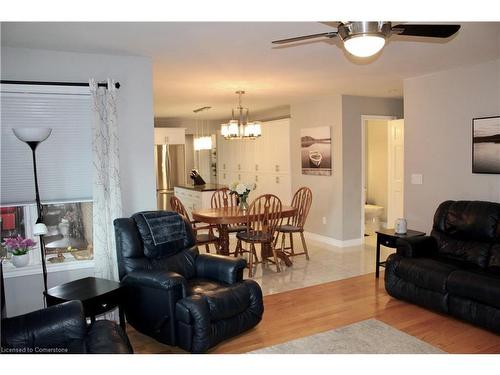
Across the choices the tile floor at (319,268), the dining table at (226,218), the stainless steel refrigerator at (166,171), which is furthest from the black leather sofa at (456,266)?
the stainless steel refrigerator at (166,171)

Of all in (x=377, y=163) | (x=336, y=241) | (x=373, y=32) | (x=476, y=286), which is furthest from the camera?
(x=377, y=163)

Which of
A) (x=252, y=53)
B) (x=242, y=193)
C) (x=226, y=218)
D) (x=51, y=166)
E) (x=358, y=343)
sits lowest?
(x=358, y=343)

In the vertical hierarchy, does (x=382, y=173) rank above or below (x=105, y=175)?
below

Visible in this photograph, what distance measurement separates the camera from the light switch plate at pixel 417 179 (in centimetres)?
505

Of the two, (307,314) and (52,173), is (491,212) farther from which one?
(52,173)

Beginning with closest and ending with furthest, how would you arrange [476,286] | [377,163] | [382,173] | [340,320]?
[476,286], [340,320], [382,173], [377,163]

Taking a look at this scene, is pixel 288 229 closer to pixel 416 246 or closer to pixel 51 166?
pixel 416 246

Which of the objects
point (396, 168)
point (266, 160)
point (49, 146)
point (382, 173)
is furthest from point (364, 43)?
point (382, 173)

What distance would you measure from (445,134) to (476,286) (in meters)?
1.99

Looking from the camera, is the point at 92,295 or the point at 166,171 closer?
the point at 92,295

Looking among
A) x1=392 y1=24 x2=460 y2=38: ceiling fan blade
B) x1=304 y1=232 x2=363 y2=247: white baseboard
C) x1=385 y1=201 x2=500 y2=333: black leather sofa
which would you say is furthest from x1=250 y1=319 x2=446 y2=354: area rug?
x1=304 y1=232 x2=363 y2=247: white baseboard

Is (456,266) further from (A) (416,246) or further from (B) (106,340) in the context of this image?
(B) (106,340)

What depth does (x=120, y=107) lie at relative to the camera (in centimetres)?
382

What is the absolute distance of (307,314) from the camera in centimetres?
383
